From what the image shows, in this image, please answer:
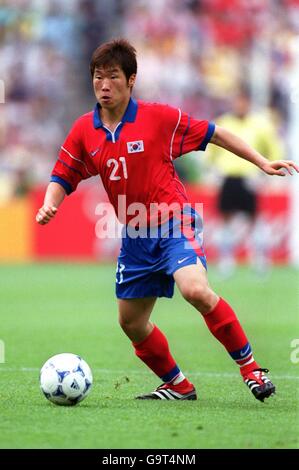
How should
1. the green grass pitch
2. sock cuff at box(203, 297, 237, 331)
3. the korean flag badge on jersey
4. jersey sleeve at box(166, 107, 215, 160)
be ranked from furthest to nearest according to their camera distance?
jersey sleeve at box(166, 107, 215, 160) → the korean flag badge on jersey → sock cuff at box(203, 297, 237, 331) → the green grass pitch

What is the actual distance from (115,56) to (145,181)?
28.9 inches

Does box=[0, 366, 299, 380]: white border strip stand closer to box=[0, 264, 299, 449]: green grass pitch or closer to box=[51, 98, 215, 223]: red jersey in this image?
box=[0, 264, 299, 449]: green grass pitch

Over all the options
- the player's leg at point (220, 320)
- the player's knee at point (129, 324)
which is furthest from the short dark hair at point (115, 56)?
the player's knee at point (129, 324)

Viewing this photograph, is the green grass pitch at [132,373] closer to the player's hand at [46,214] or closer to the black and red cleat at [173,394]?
the black and red cleat at [173,394]

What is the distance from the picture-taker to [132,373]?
7.31 metres

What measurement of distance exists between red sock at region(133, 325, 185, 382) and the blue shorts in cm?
Answer: 30

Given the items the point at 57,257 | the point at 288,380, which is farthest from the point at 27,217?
the point at 288,380

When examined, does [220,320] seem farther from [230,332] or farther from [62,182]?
[62,182]

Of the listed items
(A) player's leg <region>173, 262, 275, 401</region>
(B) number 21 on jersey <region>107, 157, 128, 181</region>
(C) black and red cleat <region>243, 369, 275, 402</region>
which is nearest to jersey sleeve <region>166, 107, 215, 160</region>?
(B) number 21 on jersey <region>107, 157, 128, 181</region>

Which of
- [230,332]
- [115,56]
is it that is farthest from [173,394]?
[115,56]

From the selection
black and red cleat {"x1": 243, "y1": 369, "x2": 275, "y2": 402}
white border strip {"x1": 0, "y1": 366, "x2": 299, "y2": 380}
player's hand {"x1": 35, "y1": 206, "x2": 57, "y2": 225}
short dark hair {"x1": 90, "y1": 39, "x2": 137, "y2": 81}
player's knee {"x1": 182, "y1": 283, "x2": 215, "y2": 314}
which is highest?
short dark hair {"x1": 90, "y1": 39, "x2": 137, "y2": 81}

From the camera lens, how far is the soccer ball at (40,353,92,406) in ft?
18.4

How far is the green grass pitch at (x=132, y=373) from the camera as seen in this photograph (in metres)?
4.66
